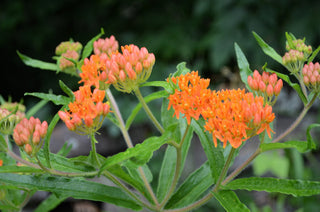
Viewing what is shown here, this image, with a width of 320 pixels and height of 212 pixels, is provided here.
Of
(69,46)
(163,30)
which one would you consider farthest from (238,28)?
(69,46)

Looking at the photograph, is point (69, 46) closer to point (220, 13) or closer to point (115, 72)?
point (115, 72)

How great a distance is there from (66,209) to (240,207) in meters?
3.24

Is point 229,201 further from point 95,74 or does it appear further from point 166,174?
point 95,74

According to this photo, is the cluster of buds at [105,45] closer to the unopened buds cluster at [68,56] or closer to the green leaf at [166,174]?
the unopened buds cluster at [68,56]

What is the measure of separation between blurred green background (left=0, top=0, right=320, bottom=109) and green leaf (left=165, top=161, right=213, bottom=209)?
2779mm

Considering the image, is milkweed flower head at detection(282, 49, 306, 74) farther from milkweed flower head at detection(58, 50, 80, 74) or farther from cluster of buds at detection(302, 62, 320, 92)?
milkweed flower head at detection(58, 50, 80, 74)

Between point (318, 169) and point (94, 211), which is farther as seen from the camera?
point (94, 211)

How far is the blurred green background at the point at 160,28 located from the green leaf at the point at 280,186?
298 cm

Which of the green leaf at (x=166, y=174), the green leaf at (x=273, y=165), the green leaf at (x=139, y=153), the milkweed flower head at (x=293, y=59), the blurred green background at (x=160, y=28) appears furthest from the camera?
the blurred green background at (x=160, y=28)

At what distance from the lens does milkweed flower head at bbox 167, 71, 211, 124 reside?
118 cm

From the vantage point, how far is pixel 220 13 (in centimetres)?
418

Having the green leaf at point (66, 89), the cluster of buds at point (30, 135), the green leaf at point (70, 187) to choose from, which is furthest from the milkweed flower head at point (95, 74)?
Answer: the green leaf at point (70, 187)

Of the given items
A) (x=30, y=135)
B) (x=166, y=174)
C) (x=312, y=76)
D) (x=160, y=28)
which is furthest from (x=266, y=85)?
(x=160, y=28)

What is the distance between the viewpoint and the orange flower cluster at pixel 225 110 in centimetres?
112
